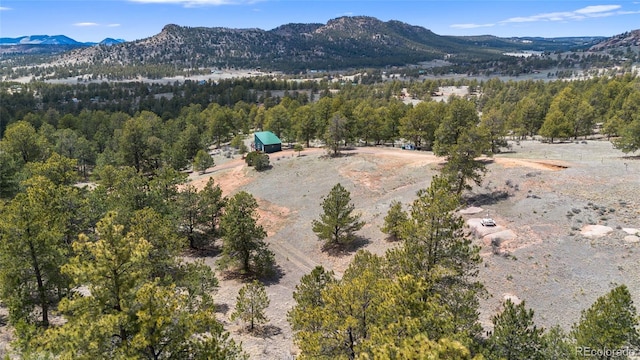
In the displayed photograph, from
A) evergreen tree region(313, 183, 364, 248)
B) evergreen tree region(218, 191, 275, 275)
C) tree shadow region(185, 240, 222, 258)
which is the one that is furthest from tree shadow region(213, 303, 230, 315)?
evergreen tree region(313, 183, 364, 248)

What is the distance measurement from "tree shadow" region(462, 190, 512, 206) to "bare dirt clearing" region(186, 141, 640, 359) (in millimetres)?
235

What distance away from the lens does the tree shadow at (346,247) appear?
45969 mm

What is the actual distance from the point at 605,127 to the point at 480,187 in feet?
172

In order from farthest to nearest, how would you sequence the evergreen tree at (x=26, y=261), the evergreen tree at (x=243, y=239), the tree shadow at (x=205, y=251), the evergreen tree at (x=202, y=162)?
the evergreen tree at (x=202, y=162) → the tree shadow at (x=205, y=251) → the evergreen tree at (x=243, y=239) → the evergreen tree at (x=26, y=261)

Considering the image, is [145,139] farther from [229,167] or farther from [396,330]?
[396,330]

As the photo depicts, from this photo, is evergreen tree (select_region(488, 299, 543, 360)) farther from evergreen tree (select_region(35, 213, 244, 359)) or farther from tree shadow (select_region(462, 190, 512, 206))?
tree shadow (select_region(462, 190, 512, 206))

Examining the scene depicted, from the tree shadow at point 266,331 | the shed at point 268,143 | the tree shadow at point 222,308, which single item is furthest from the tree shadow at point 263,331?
the shed at point 268,143

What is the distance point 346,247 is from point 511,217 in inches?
761

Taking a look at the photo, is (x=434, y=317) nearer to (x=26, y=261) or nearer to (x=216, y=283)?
(x=216, y=283)

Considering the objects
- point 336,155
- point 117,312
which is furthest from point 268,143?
point 117,312

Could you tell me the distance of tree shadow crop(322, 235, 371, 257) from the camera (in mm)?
45969

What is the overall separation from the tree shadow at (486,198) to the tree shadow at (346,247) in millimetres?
14016

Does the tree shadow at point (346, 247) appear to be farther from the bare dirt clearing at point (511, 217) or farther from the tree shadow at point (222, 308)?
the tree shadow at point (222, 308)

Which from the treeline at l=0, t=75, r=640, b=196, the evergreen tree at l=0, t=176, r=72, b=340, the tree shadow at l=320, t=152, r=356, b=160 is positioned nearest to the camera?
the evergreen tree at l=0, t=176, r=72, b=340
